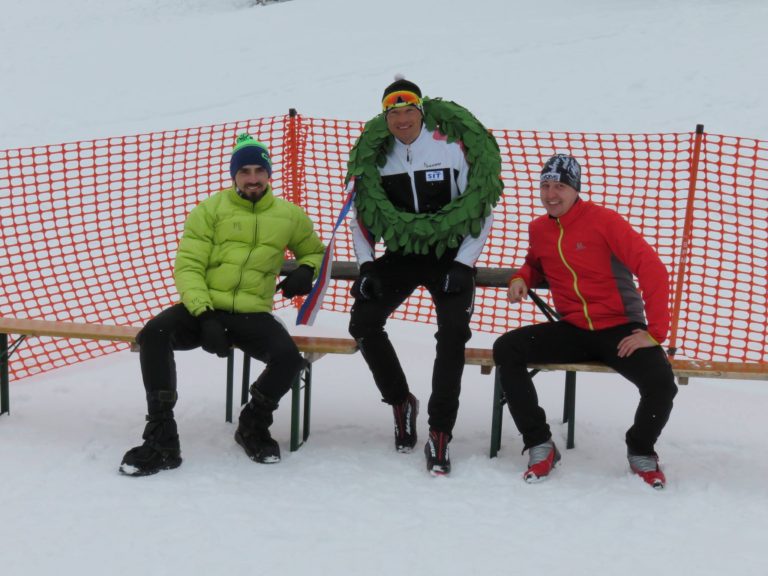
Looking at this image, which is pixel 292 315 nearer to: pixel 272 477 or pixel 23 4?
pixel 272 477

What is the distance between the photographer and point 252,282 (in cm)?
462

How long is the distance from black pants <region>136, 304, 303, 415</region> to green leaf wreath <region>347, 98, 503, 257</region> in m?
0.73

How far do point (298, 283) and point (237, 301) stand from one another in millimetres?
315

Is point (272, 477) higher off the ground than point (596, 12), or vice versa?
point (596, 12)

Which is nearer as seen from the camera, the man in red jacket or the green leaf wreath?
the man in red jacket

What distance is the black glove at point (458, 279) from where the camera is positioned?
174 inches

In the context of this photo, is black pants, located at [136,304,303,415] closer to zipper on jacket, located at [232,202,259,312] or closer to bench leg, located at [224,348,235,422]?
zipper on jacket, located at [232,202,259,312]

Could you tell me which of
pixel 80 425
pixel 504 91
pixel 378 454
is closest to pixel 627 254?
pixel 378 454

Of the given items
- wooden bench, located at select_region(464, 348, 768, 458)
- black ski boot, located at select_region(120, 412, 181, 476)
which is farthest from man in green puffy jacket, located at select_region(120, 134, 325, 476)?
wooden bench, located at select_region(464, 348, 768, 458)

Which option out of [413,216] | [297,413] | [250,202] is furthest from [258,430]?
[413,216]

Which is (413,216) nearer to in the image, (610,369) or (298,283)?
(298,283)

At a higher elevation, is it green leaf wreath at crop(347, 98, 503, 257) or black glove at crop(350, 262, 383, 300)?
green leaf wreath at crop(347, 98, 503, 257)

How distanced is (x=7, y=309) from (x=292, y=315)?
2109mm

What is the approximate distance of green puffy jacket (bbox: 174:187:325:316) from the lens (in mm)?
4570
